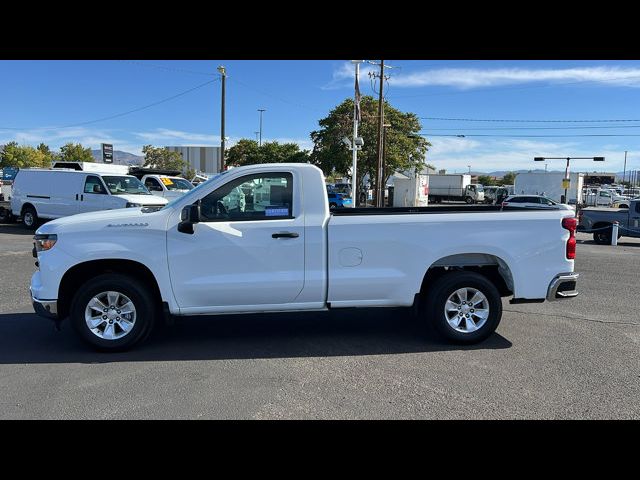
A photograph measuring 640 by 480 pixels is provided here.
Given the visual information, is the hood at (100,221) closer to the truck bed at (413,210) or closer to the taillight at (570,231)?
the truck bed at (413,210)

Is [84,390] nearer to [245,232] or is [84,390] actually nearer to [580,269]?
[245,232]

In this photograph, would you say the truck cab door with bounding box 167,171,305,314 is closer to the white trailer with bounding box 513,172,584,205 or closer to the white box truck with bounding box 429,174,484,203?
the white trailer with bounding box 513,172,584,205

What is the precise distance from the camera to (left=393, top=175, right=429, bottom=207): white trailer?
3997cm

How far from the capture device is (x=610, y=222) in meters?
17.1

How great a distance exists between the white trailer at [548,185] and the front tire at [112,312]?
38.7 meters

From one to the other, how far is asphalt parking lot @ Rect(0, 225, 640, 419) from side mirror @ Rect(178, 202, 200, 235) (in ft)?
4.31

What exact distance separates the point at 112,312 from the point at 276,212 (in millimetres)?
1992

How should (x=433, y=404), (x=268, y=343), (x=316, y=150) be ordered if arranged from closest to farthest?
(x=433, y=404) < (x=268, y=343) < (x=316, y=150)

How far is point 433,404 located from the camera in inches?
161

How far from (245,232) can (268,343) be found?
1313 mm

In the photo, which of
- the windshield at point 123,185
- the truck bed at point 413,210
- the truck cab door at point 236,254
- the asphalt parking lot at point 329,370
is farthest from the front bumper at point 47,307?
the windshield at point 123,185

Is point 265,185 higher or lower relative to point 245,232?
higher
